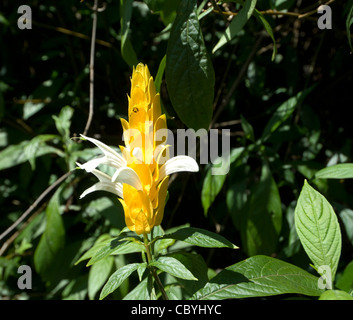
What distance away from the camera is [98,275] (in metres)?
1.18

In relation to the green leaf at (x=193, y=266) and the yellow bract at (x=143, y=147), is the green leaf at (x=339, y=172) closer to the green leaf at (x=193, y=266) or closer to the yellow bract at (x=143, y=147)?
the green leaf at (x=193, y=266)

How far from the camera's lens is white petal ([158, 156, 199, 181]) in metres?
0.60

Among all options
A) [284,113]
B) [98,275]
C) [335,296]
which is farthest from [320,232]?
[98,275]

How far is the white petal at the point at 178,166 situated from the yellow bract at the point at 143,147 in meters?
0.02

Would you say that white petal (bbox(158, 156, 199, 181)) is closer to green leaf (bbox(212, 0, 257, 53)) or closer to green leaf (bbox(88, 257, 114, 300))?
green leaf (bbox(212, 0, 257, 53))

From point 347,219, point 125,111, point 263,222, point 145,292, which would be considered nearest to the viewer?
point 145,292

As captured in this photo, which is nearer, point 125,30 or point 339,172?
point 125,30

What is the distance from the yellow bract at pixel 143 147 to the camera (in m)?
0.61

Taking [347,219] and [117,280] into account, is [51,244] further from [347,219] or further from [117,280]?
[347,219]

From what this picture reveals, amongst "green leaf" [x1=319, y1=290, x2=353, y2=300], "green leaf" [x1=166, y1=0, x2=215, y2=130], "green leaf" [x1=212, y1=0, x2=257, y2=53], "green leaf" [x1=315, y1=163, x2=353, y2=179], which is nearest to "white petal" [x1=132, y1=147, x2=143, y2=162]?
"green leaf" [x1=166, y1=0, x2=215, y2=130]

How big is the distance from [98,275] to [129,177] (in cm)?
69

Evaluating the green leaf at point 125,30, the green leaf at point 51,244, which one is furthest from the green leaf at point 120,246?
the green leaf at point 51,244

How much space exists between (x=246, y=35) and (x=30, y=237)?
3.82 feet

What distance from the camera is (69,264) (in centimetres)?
142
